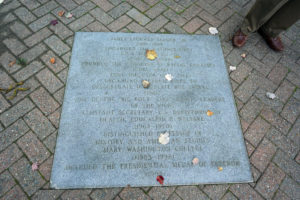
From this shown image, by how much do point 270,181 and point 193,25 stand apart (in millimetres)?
2329

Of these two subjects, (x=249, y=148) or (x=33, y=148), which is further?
(x=249, y=148)

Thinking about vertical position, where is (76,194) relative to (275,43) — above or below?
below

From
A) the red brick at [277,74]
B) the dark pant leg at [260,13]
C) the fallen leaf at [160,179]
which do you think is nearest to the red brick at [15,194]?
the fallen leaf at [160,179]

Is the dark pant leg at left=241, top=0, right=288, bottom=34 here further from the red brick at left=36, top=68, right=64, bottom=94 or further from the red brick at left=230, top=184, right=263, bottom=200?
the red brick at left=36, top=68, right=64, bottom=94

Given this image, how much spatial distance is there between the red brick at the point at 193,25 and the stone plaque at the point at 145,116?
206mm

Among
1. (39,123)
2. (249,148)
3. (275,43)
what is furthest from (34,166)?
(275,43)

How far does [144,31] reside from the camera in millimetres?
3145

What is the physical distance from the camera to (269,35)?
10.2 feet

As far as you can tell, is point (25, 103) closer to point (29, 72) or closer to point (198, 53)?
point (29, 72)

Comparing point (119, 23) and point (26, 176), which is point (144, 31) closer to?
point (119, 23)

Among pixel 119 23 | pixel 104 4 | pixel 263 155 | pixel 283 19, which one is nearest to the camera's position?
pixel 263 155

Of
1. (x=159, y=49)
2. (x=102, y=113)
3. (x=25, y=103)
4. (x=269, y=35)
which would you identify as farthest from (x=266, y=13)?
(x=25, y=103)

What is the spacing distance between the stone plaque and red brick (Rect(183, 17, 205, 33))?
21 cm

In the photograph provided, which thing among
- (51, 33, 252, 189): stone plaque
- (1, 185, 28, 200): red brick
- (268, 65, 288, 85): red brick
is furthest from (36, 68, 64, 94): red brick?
(268, 65, 288, 85): red brick
